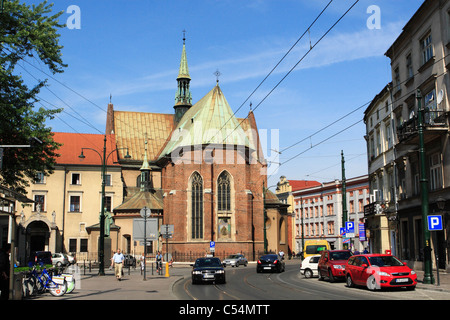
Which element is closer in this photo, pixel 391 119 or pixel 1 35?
pixel 1 35

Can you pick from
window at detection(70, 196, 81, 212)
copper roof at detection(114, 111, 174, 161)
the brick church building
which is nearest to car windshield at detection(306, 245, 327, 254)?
the brick church building

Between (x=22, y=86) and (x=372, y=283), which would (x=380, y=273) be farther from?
(x=22, y=86)

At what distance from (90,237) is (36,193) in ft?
26.3

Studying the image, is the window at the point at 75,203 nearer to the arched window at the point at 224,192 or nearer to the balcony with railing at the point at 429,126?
the arched window at the point at 224,192

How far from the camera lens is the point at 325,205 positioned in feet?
237

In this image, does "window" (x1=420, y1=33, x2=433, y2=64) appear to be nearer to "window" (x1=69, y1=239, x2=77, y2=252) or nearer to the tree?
the tree

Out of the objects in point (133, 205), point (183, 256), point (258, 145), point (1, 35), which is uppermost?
point (258, 145)

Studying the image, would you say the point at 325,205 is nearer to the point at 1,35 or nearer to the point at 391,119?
the point at 391,119

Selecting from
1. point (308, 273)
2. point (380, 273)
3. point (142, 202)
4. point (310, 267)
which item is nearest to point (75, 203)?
point (142, 202)

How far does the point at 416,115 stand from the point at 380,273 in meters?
11.1

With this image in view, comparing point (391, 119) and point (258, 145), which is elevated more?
point (258, 145)
